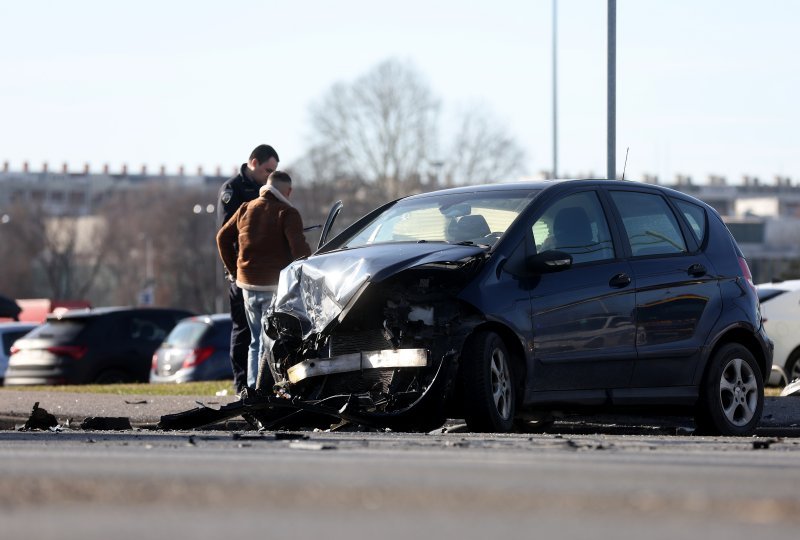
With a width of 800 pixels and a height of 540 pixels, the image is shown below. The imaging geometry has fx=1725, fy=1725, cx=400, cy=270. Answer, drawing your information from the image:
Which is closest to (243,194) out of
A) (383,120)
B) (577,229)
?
(577,229)

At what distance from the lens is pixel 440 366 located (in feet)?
30.3

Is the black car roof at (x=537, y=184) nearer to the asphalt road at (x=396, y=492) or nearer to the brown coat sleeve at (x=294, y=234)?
the brown coat sleeve at (x=294, y=234)

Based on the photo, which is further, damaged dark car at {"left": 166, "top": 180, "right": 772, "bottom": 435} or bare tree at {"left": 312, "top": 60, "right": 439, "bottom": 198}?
bare tree at {"left": 312, "top": 60, "right": 439, "bottom": 198}

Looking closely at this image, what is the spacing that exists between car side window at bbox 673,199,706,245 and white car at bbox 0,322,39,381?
1940 centimetres

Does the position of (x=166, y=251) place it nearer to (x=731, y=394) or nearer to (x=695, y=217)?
(x=695, y=217)

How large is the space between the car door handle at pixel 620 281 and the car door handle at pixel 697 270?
66 centimetres

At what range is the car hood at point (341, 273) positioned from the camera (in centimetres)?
941

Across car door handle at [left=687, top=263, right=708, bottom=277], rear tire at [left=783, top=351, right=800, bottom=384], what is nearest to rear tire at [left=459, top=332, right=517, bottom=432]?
car door handle at [left=687, top=263, right=708, bottom=277]

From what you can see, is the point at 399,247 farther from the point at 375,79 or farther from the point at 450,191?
the point at 375,79

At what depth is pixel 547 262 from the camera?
971 centimetres

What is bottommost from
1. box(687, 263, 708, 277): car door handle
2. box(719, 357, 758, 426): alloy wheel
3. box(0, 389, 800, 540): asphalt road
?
box(0, 389, 800, 540): asphalt road

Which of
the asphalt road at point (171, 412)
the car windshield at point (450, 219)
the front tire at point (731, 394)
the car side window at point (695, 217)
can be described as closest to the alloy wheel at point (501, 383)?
the car windshield at point (450, 219)

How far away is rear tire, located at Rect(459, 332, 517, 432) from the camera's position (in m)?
9.21

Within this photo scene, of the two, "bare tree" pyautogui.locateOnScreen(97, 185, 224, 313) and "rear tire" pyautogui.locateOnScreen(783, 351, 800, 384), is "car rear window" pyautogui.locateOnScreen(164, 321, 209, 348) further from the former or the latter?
"bare tree" pyautogui.locateOnScreen(97, 185, 224, 313)
